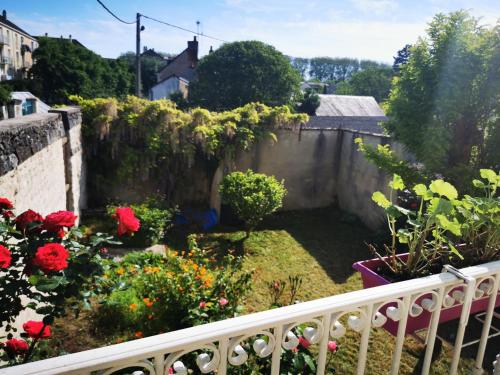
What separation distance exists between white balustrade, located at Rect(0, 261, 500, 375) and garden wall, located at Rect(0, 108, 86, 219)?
1.84 m

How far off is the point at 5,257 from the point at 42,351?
1.60 meters

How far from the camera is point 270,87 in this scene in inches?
867

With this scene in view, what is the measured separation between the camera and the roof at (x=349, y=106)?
968 inches

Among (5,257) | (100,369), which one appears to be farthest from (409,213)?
(5,257)

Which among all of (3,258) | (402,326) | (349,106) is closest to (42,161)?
(3,258)

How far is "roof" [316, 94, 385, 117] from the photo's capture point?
80.7ft

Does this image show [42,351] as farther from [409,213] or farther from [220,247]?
[220,247]

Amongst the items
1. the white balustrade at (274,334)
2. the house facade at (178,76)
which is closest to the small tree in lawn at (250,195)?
the white balustrade at (274,334)

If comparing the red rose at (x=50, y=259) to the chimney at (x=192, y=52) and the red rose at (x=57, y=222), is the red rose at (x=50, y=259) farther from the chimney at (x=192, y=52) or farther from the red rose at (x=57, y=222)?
the chimney at (x=192, y=52)

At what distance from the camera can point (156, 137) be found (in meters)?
6.83

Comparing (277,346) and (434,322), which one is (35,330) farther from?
(434,322)

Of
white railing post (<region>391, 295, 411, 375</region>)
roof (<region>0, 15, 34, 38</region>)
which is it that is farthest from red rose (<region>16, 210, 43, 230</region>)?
roof (<region>0, 15, 34, 38</region>)

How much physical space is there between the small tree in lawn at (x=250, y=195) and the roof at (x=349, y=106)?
19120 mm

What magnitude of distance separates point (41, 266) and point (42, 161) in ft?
8.39
